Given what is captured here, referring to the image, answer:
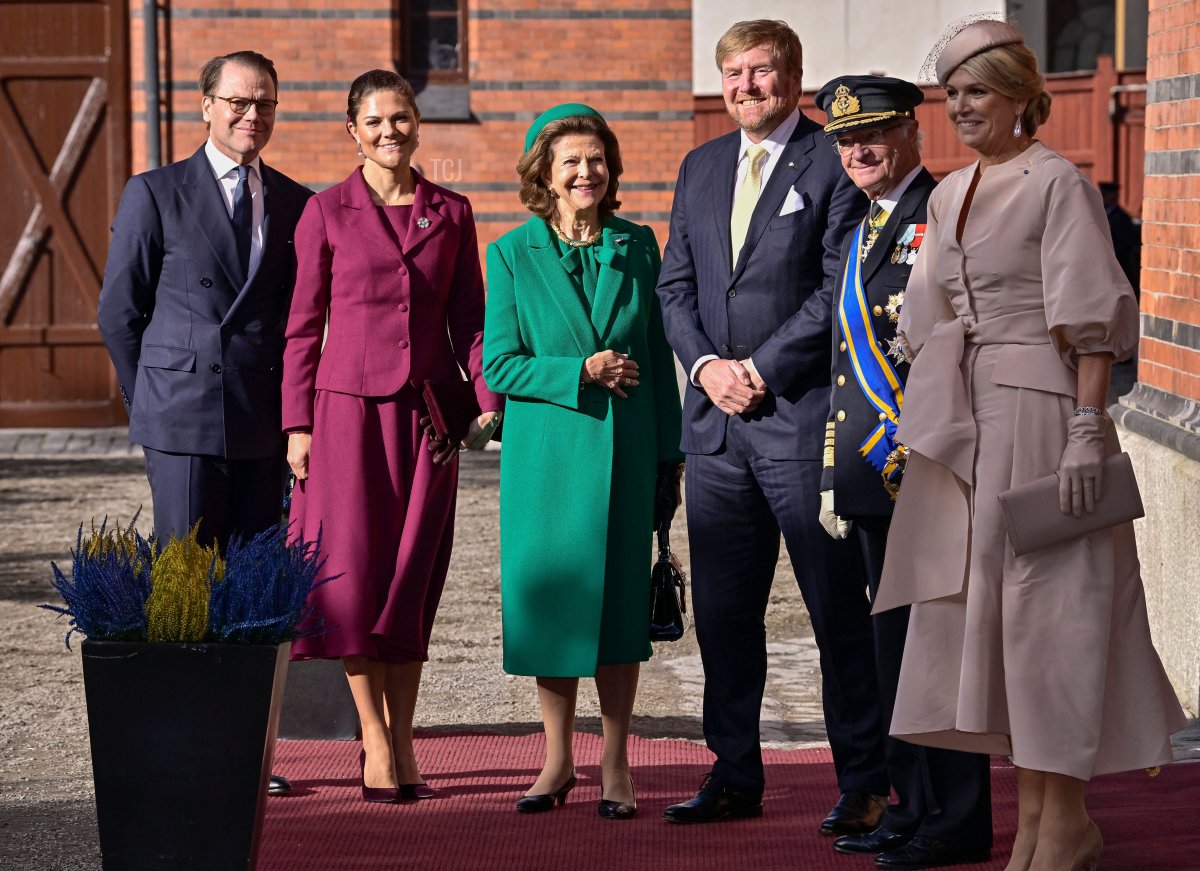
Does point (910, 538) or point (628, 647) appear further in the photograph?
point (628, 647)

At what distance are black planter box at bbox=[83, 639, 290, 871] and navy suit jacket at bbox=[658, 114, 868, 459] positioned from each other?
1563 millimetres

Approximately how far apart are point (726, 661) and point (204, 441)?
1625mm

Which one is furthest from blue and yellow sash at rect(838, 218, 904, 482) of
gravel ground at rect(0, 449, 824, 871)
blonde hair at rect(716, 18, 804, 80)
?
gravel ground at rect(0, 449, 824, 871)

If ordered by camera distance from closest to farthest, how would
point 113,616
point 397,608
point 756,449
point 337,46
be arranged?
point 113,616
point 756,449
point 397,608
point 337,46

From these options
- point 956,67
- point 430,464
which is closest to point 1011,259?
point 956,67

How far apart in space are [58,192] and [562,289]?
11377 mm

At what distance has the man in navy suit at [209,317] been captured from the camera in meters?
5.42

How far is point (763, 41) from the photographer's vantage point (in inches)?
196

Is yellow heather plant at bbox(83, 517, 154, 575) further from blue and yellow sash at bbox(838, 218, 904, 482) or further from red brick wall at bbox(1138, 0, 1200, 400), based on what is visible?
red brick wall at bbox(1138, 0, 1200, 400)

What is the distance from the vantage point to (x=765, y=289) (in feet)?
16.4

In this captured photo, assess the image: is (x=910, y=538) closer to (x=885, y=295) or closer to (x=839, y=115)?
(x=885, y=295)

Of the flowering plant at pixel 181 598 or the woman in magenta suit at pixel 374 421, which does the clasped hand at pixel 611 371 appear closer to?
the woman in magenta suit at pixel 374 421

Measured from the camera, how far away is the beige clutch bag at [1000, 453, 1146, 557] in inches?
158

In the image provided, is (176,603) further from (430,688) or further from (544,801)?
(430,688)
